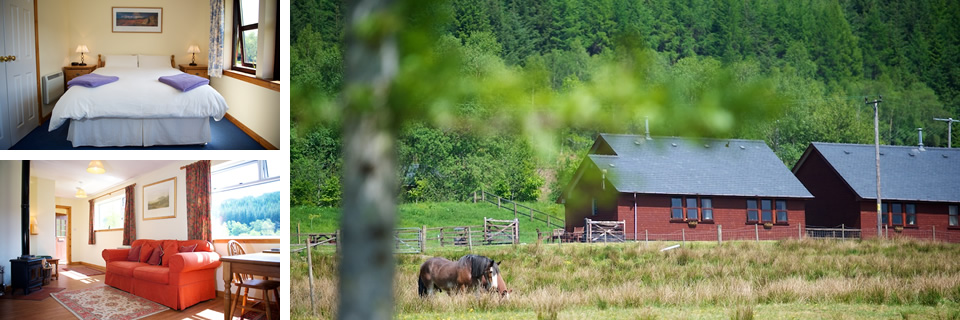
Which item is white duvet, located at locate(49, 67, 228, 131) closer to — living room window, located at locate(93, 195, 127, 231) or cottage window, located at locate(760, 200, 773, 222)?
living room window, located at locate(93, 195, 127, 231)

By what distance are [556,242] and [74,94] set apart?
4.04m

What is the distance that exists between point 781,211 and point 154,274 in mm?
5110

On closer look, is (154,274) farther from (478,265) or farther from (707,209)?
(707,209)

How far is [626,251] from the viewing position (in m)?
6.79

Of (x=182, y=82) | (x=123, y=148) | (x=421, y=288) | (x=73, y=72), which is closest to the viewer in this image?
(x=123, y=148)

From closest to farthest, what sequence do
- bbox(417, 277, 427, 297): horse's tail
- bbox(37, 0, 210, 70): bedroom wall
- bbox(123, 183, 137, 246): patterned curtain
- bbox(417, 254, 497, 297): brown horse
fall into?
bbox(37, 0, 210, 70): bedroom wall
bbox(123, 183, 137, 246): patterned curtain
bbox(417, 254, 497, 297): brown horse
bbox(417, 277, 427, 297): horse's tail

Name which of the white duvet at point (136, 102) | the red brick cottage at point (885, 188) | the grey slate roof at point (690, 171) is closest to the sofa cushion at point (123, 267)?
the white duvet at point (136, 102)

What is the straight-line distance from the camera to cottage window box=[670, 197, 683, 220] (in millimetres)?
6805

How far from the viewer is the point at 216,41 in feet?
17.5

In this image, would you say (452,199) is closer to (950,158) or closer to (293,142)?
(293,142)

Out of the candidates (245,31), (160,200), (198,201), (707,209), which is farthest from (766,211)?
(160,200)

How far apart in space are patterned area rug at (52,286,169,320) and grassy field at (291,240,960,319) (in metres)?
1.84

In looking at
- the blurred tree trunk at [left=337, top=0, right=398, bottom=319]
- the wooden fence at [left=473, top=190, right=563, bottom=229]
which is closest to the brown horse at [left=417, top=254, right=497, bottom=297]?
the wooden fence at [left=473, top=190, right=563, bottom=229]

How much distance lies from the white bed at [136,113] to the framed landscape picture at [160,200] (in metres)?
1.06
